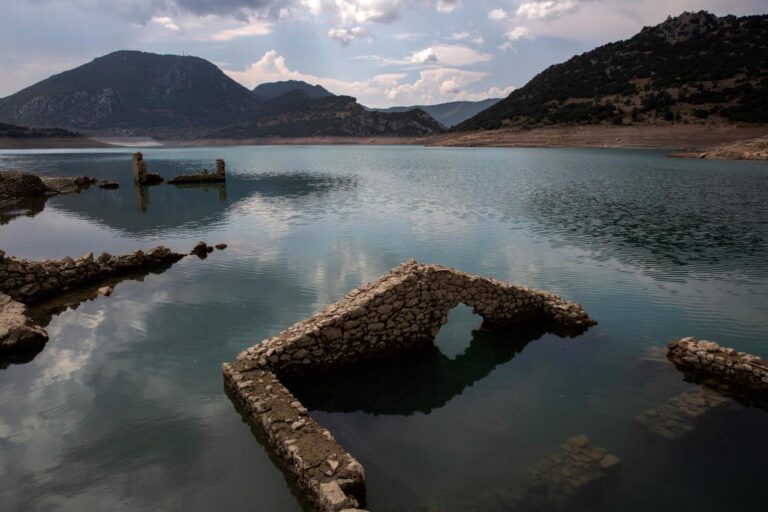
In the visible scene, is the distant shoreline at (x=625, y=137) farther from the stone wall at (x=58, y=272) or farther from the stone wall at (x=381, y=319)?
the stone wall at (x=58, y=272)

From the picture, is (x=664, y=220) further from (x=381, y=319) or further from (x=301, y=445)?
(x=301, y=445)

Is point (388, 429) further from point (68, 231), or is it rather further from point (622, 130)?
point (622, 130)

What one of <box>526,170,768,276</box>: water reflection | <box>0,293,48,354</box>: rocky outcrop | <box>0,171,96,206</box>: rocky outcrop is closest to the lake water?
<box>526,170,768,276</box>: water reflection

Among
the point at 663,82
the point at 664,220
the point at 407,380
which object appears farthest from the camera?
the point at 663,82

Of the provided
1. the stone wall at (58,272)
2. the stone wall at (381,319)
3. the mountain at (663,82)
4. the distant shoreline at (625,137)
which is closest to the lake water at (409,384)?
the stone wall at (381,319)

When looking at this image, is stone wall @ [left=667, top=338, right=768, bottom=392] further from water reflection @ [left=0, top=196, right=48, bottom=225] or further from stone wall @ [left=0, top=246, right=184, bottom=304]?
water reflection @ [left=0, top=196, right=48, bottom=225]

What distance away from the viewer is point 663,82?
465 ft

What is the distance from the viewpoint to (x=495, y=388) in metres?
13.0

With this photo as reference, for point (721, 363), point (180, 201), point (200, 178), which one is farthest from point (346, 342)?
point (200, 178)

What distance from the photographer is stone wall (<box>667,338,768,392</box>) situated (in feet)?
40.6

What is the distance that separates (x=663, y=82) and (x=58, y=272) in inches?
6468

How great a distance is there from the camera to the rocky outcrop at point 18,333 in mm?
14828

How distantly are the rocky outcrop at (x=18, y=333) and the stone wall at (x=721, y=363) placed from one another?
1978 cm

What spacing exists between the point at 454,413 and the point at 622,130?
140m
